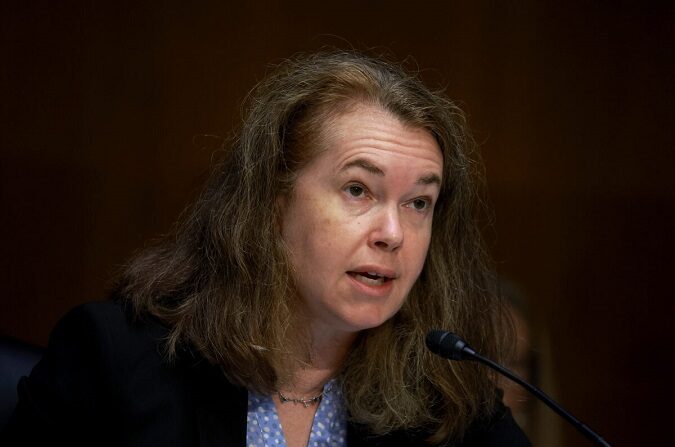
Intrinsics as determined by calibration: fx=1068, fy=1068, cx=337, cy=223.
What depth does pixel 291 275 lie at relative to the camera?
5.45 ft

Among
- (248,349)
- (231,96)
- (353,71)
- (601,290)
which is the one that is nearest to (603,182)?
(601,290)

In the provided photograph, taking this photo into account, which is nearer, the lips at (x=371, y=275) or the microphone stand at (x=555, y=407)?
the microphone stand at (x=555, y=407)

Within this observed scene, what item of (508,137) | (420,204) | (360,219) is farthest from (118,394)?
(508,137)

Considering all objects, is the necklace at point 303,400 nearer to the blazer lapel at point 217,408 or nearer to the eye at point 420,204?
the blazer lapel at point 217,408

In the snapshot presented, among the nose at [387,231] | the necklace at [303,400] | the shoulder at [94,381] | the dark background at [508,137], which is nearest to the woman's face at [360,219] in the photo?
the nose at [387,231]

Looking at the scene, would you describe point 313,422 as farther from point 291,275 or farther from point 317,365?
point 291,275

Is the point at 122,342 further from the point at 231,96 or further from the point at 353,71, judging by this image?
the point at 231,96

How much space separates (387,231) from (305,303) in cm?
19

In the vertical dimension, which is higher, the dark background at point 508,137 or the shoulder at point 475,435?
the dark background at point 508,137

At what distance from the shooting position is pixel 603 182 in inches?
117

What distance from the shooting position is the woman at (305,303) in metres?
1.58

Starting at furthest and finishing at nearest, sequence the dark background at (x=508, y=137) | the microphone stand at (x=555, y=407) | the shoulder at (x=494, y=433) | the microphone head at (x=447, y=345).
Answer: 1. the dark background at (x=508, y=137)
2. the shoulder at (x=494, y=433)
3. the microphone head at (x=447, y=345)
4. the microphone stand at (x=555, y=407)

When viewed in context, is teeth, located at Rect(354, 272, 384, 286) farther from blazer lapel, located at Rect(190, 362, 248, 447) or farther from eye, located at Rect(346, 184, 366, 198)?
blazer lapel, located at Rect(190, 362, 248, 447)

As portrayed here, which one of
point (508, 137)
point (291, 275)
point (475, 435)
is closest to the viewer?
point (291, 275)
